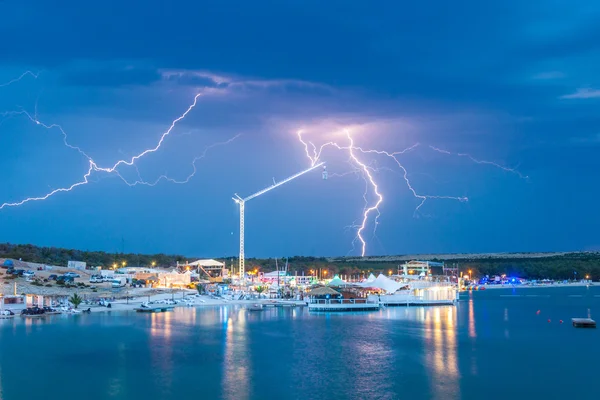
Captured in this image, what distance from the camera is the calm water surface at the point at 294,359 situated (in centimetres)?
3178

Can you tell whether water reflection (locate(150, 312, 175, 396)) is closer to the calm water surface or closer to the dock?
the calm water surface

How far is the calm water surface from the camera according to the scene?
3178cm

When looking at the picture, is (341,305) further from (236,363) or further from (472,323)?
(236,363)

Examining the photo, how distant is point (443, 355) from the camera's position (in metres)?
41.8

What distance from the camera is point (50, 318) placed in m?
63.0

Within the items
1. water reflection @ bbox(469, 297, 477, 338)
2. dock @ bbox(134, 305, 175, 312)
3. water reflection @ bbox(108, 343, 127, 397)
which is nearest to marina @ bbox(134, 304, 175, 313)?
dock @ bbox(134, 305, 175, 312)

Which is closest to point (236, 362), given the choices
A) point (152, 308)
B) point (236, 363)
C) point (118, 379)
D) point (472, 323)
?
point (236, 363)

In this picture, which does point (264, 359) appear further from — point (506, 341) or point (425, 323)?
point (425, 323)

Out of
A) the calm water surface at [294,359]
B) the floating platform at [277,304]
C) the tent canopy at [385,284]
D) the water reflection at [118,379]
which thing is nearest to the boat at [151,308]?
the calm water surface at [294,359]

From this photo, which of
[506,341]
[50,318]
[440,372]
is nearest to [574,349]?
[506,341]

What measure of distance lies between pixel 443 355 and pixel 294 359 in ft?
30.6

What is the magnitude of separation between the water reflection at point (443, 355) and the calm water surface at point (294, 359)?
0.31 feet

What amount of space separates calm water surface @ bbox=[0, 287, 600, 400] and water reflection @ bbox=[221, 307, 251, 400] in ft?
0.23

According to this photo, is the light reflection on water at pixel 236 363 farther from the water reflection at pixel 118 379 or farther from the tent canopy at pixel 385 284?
the tent canopy at pixel 385 284
